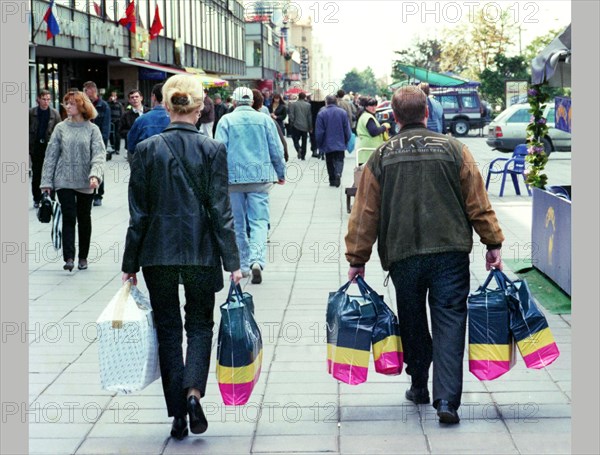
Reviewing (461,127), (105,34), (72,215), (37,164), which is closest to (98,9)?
(105,34)

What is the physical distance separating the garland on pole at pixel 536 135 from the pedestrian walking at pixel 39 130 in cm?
767

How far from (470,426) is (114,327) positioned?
1.76 meters

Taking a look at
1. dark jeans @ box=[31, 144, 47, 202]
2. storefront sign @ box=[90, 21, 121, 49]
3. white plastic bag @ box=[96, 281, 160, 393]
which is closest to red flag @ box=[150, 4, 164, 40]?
storefront sign @ box=[90, 21, 121, 49]

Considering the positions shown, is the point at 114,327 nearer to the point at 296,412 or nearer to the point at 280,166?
the point at 296,412

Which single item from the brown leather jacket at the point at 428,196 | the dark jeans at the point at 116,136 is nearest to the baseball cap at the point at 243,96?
the brown leather jacket at the point at 428,196

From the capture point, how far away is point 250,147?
9.68 metres

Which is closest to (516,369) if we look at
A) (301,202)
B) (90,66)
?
(301,202)

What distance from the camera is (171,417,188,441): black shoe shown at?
5.30 metres

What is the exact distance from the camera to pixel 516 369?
666cm

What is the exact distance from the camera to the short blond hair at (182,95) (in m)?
5.32

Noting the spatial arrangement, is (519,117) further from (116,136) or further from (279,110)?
(116,136)

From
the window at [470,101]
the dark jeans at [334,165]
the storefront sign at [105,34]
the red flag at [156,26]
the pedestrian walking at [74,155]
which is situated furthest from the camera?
the window at [470,101]

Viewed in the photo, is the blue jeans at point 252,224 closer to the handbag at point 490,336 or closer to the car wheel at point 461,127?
the handbag at point 490,336

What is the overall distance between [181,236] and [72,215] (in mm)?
5404
